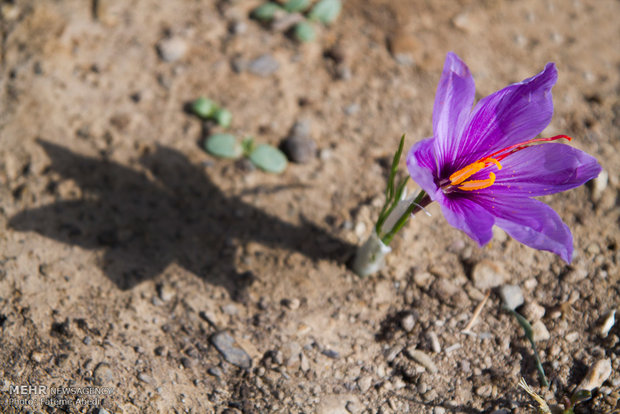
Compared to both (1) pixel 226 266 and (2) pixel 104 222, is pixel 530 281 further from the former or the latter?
(2) pixel 104 222

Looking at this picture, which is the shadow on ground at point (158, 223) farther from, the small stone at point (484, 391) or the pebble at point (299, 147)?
the small stone at point (484, 391)

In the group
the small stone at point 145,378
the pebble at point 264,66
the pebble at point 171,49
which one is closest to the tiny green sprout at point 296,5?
the pebble at point 264,66

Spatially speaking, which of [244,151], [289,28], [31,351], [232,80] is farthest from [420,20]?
[31,351]

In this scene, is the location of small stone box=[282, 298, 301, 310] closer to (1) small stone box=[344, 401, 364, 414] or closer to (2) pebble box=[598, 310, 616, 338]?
(1) small stone box=[344, 401, 364, 414]

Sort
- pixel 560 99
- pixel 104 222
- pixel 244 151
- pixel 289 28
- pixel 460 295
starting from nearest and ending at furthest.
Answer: pixel 460 295 → pixel 104 222 → pixel 244 151 → pixel 560 99 → pixel 289 28

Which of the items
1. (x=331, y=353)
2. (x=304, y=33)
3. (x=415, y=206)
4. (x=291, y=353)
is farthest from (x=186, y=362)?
(x=304, y=33)

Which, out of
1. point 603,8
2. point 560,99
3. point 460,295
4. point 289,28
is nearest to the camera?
point 460,295
